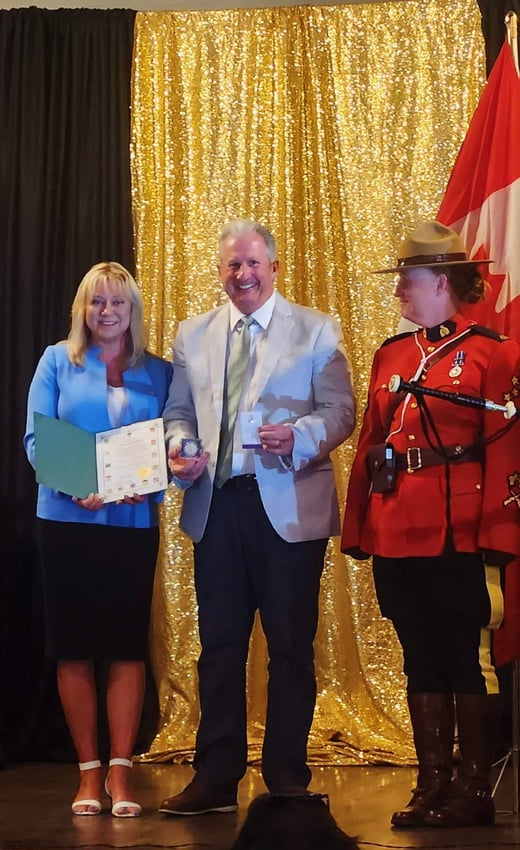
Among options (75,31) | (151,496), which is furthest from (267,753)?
(75,31)

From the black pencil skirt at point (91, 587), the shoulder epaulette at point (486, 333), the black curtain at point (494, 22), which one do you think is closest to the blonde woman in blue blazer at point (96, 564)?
the black pencil skirt at point (91, 587)

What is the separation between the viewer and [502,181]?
12.6 feet

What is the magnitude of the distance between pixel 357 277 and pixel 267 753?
6.36ft

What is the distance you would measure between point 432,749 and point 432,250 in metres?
1.35

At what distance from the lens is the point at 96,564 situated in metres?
3.28

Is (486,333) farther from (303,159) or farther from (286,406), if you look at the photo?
(303,159)

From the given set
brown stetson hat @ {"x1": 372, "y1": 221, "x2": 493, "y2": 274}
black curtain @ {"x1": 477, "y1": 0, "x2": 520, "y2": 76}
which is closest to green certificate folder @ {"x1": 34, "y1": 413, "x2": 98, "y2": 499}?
brown stetson hat @ {"x1": 372, "y1": 221, "x2": 493, "y2": 274}

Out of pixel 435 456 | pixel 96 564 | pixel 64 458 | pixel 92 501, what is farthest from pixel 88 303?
pixel 435 456

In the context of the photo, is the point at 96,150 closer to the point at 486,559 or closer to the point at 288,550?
the point at 288,550

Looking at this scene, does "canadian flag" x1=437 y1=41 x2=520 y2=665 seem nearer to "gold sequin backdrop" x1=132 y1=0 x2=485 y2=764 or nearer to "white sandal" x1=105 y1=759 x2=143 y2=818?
"gold sequin backdrop" x1=132 y1=0 x2=485 y2=764

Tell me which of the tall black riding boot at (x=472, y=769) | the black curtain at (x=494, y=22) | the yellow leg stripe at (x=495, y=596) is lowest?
the tall black riding boot at (x=472, y=769)

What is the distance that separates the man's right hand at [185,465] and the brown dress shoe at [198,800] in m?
0.84

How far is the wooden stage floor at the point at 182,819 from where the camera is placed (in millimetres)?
2871

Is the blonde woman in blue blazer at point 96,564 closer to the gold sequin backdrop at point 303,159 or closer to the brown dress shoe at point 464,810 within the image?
the brown dress shoe at point 464,810
